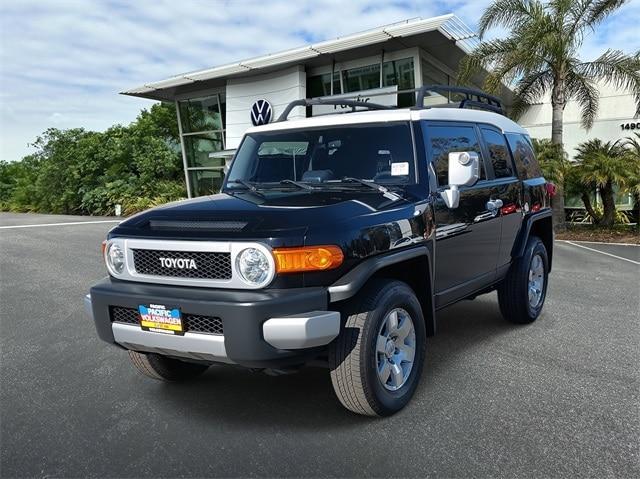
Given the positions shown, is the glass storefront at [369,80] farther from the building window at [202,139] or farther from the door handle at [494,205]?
the door handle at [494,205]

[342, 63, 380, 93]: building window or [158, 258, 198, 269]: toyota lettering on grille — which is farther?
[342, 63, 380, 93]: building window

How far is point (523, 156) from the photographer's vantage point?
5.73 m

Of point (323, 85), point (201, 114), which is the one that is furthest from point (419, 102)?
point (201, 114)

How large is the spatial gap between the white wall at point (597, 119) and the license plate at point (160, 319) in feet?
63.1

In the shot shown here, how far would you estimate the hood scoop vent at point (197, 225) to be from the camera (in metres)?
3.13

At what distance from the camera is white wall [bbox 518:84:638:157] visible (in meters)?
21.2

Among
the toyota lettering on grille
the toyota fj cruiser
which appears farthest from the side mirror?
the toyota lettering on grille

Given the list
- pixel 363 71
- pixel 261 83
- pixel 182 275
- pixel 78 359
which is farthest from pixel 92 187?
pixel 182 275

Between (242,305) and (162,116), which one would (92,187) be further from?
(242,305)

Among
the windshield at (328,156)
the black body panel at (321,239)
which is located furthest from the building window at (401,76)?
the black body panel at (321,239)

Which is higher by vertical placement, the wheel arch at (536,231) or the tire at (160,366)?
the wheel arch at (536,231)

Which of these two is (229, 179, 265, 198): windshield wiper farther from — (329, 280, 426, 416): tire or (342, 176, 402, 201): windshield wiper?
(329, 280, 426, 416): tire

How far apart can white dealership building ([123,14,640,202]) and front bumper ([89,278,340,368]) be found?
497 inches

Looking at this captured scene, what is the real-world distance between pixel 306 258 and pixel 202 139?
25006 millimetres
